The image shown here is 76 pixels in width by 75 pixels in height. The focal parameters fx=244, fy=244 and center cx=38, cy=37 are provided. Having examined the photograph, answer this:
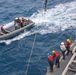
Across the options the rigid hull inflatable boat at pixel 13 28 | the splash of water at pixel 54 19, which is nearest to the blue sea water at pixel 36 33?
the splash of water at pixel 54 19

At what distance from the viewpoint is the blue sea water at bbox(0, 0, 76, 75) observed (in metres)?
34.8

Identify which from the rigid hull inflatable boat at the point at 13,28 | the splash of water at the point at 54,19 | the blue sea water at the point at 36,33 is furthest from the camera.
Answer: the splash of water at the point at 54,19

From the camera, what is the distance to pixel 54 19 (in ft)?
155

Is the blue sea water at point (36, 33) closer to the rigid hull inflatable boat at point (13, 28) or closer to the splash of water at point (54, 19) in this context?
the splash of water at point (54, 19)

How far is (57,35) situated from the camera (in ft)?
137

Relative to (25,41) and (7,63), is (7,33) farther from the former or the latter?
(7,63)

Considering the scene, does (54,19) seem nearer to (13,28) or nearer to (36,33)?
(36,33)

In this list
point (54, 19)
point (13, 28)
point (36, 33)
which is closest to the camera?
point (36, 33)

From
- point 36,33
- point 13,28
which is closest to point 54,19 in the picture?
point 36,33

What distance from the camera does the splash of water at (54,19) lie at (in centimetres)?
4388

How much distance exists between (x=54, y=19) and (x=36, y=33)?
6.01 metres

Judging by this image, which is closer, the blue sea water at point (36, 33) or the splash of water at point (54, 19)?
the blue sea water at point (36, 33)

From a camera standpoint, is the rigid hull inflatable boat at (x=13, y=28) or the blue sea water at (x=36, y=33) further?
the rigid hull inflatable boat at (x=13, y=28)

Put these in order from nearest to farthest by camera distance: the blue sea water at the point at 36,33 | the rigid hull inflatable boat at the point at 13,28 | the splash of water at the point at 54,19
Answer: the blue sea water at the point at 36,33, the rigid hull inflatable boat at the point at 13,28, the splash of water at the point at 54,19
